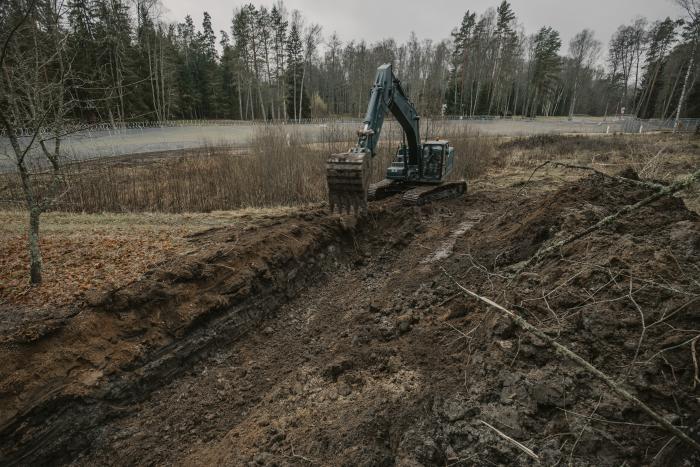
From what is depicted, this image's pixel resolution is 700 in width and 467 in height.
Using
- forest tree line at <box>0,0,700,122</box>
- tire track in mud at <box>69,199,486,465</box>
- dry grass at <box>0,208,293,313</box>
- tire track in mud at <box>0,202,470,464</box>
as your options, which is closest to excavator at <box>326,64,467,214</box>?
tire track in mud at <box>0,202,470,464</box>

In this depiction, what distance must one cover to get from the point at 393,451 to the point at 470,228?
5948 millimetres

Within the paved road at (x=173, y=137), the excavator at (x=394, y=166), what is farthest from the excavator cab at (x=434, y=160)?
the paved road at (x=173, y=137)

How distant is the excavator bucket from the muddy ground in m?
1.20

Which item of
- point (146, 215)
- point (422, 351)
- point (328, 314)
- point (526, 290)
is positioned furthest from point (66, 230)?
point (526, 290)

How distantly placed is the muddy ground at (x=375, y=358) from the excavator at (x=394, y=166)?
137 cm

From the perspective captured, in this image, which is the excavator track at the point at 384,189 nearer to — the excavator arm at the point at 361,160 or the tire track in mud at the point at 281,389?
the excavator arm at the point at 361,160

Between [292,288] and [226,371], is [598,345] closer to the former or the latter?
[226,371]

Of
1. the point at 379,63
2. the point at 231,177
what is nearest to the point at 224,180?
the point at 231,177

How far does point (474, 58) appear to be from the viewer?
43.7 metres

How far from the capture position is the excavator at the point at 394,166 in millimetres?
6199

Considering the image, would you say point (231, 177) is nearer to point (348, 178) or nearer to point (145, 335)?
point (348, 178)

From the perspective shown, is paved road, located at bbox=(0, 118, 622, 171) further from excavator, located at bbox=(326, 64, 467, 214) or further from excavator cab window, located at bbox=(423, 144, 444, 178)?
excavator cab window, located at bbox=(423, 144, 444, 178)

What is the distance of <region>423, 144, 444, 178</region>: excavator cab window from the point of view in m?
9.38

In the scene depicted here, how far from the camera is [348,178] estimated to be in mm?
6223
